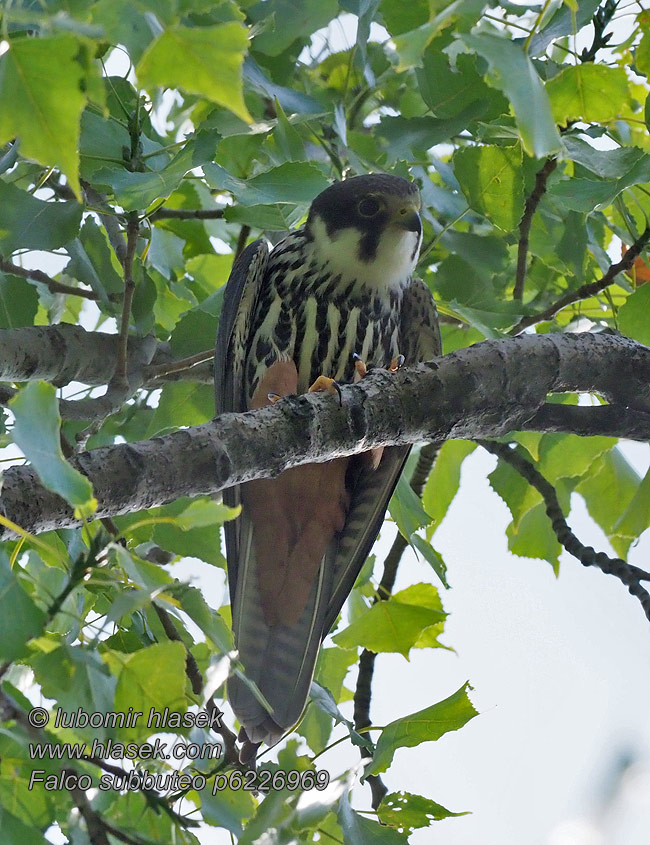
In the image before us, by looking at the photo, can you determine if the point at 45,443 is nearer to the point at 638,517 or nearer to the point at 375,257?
the point at 638,517

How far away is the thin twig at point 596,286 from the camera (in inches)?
90.4

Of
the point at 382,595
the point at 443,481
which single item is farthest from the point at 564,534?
the point at 382,595

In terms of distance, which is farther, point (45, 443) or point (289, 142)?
point (289, 142)

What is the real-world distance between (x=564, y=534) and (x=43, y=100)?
208 centimetres

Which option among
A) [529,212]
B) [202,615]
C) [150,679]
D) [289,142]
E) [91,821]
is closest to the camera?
[150,679]

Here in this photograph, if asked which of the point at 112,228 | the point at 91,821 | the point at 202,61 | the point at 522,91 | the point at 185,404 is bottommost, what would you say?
the point at 185,404

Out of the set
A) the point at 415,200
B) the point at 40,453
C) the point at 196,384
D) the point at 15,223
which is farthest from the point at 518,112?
the point at 196,384

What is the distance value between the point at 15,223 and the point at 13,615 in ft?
4.01

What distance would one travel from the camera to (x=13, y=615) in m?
1.17

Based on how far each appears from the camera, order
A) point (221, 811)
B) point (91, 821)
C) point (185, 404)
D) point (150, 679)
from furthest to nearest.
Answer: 1. point (185, 404)
2. point (221, 811)
3. point (91, 821)
4. point (150, 679)

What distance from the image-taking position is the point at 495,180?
2.38m

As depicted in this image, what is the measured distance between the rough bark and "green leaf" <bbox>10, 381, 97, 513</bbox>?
13.0 inches

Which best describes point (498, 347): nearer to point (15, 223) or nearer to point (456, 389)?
point (456, 389)

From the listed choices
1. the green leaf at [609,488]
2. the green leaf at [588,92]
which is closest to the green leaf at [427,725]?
the green leaf at [588,92]
